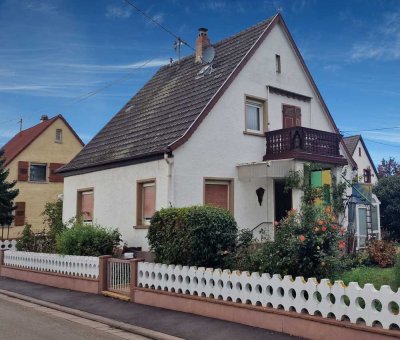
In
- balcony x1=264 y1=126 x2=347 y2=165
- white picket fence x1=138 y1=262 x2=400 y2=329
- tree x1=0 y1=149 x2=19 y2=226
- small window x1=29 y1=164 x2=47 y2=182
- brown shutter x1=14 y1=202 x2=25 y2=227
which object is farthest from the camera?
small window x1=29 y1=164 x2=47 y2=182

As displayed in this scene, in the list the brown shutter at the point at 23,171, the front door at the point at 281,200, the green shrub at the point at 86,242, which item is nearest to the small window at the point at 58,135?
the brown shutter at the point at 23,171

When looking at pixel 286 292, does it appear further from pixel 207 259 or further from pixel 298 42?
pixel 298 42

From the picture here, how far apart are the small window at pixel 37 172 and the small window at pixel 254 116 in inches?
870

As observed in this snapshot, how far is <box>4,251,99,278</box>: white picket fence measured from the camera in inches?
474

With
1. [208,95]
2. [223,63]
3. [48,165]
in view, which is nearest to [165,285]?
[208,95]

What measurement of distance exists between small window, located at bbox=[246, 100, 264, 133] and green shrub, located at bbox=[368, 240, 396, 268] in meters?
5.65

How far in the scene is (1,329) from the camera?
814 cm

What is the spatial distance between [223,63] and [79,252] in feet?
28.3

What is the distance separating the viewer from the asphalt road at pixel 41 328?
25.2 feet

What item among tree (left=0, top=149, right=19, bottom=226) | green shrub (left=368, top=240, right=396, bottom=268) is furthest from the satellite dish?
tree (left=0, top=149, right=19, bottom=226)

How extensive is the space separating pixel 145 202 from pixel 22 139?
81.2 ft

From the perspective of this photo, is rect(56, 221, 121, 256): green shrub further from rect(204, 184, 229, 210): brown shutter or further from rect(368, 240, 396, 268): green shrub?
rect(368, 240, 396, 268): green shrub

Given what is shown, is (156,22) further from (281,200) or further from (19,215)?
(19,215)

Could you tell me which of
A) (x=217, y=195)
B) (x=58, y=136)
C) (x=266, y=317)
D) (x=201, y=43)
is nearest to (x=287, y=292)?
(x=266, y=317)
